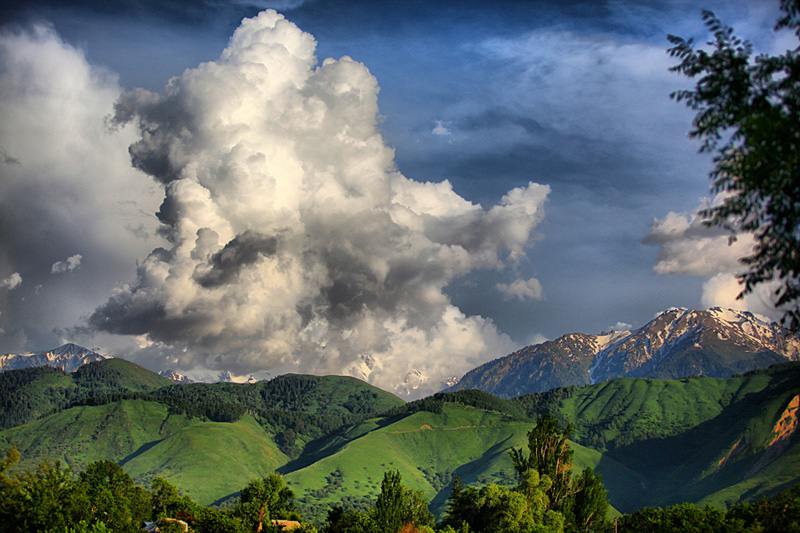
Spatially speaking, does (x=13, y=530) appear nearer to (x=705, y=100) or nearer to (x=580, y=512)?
(x=580, y=512)

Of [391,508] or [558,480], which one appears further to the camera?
[558,480]

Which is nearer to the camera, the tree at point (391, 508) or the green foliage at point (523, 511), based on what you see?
the green foliage at point (523, 511)

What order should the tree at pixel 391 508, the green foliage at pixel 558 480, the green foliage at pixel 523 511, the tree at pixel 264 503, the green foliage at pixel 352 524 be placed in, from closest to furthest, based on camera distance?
the green foliage at pixel 523 511 < the tree at pixel 391 508 < the green foliage at pixel 558 480 < the green foliage at pixel 352 524 < the tree at pixel 264 503

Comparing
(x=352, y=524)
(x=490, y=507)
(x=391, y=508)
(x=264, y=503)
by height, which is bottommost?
(x=352, y=524)

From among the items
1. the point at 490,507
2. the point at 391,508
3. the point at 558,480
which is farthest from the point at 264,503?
the point at 558,480

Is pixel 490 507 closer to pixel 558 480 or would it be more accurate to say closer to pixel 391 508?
pixel 558 480

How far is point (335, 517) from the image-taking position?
155000mm

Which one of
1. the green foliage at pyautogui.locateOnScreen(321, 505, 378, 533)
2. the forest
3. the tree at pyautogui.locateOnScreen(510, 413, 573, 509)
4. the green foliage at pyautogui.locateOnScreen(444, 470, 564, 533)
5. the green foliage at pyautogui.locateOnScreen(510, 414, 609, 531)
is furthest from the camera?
the green foliage at pyautogui.locateOnScreen(321, 505, 378, 533)

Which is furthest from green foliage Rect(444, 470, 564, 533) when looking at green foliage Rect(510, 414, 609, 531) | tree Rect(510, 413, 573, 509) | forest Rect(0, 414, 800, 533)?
tree Rect(510, 413, 573, 509)

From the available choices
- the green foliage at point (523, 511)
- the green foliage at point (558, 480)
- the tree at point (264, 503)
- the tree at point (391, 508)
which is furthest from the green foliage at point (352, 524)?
the green foliage at point (558, 480)

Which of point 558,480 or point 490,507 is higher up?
point 558,480

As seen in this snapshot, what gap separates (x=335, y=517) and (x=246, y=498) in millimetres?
48019

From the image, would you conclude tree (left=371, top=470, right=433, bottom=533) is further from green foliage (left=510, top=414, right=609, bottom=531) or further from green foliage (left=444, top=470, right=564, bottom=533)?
green foliage (left=510, top=414, right=609, bottom=531)

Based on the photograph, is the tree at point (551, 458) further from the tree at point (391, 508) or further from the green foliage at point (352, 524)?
the green foliage at point (352, 524)
